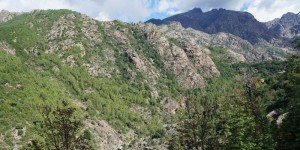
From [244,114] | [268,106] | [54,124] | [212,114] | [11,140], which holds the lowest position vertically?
[54,124]

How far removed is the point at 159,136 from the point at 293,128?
8732 cm

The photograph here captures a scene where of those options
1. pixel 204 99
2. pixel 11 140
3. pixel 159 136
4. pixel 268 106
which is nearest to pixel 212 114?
pixel 204 99

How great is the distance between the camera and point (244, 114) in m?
52.6

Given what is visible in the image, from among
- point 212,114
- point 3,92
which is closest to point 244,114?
point 212,114

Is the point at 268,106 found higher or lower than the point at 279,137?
higher

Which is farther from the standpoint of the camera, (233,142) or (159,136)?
(159,136)

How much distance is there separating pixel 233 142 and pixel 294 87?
1134cm

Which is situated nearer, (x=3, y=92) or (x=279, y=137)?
(x=279, y=137)

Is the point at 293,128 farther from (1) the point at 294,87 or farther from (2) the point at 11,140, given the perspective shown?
(2) the point at 11,140

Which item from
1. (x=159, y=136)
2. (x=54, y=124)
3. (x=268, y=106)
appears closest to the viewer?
(x=54, y=124)

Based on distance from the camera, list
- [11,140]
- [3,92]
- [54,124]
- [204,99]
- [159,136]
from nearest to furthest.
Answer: [54,124], [204,99], [159,136], [11,140], [3,92]

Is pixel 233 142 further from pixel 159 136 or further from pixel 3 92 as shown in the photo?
pixel 3 92

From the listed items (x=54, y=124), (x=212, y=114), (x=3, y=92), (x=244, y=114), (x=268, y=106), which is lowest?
(x=54, y=124)

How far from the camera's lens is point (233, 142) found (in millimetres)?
50812
